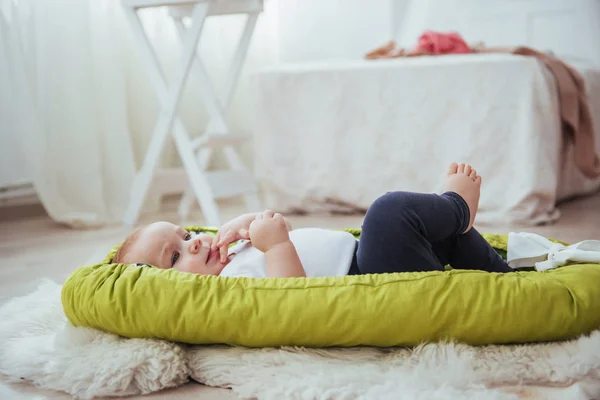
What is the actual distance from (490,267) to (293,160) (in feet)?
4.86

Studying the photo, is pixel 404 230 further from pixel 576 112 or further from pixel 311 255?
pixel 576 112

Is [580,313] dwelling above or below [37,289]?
above

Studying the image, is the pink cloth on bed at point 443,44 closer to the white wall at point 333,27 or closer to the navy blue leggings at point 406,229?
the white wall at point 333,27

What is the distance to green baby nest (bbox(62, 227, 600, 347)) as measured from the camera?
3.13 feet

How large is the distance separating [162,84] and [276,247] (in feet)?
4.30

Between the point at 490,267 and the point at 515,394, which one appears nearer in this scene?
the point at 515,394

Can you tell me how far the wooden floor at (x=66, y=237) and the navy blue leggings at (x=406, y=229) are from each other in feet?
2.71

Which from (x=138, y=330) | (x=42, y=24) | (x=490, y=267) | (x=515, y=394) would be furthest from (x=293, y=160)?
(x=515, y=394)

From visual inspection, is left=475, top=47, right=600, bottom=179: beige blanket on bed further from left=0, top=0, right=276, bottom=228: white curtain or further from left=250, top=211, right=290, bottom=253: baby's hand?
left=250, top=211, right=290, bottom=253: baby's hand

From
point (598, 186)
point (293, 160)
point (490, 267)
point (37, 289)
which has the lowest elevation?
point (598, 186)

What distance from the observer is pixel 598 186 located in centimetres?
306

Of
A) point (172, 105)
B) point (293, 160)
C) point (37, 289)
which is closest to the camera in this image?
point (37, 289)

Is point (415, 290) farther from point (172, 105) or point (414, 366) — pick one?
point (172, 105)

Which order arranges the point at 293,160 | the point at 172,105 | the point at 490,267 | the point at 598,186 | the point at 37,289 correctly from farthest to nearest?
the point at 598,186, the point at 293,160, the point at 172,105, the point at 37,289, the point at 490,267
